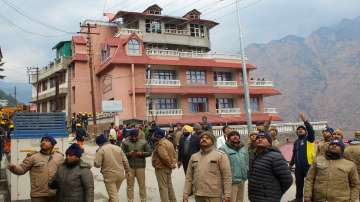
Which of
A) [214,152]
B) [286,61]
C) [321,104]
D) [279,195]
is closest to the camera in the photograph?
[279,195]

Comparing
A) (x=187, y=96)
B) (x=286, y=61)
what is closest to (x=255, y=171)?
(x=187, y=96)

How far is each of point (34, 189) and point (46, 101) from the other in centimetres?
4588

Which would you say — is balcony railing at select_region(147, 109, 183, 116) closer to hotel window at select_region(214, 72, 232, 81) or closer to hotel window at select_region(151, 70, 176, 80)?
hotel window at select_region(151, 70, 176, 80)

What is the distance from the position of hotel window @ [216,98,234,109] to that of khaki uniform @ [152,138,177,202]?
101ft

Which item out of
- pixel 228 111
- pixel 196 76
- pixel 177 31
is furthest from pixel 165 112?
pixel 177 31

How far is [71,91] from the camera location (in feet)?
138

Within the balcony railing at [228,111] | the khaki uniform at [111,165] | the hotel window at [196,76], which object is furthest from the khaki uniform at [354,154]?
the balcony railing at [228,111]

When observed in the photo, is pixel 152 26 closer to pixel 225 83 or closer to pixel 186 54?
pixel 186 54

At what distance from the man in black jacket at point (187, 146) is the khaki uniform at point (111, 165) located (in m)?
2.27

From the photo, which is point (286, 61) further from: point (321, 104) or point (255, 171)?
point (255, 171)

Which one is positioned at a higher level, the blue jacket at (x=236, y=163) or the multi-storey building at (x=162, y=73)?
the multi-storey building at (x=162, y=73)

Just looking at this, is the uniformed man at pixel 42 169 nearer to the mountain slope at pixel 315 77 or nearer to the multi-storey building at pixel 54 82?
the multi-storey building at pixel 54 82

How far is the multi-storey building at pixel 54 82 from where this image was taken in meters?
43.8

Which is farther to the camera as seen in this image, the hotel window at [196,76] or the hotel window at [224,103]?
the hotel window at [224,103]
